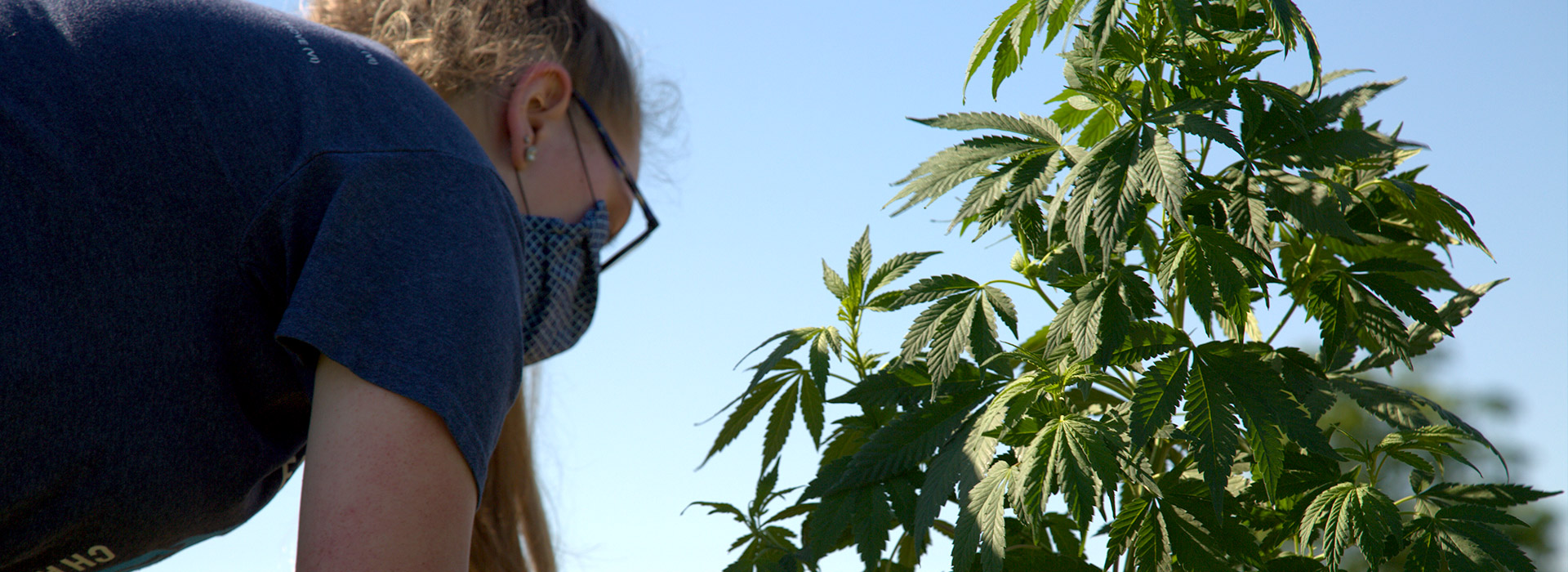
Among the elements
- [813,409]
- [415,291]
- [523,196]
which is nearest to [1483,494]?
[813,409]

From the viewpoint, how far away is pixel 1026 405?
4.09 feet

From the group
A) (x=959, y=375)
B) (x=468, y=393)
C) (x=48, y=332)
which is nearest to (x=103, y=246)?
(x=48, y=332)

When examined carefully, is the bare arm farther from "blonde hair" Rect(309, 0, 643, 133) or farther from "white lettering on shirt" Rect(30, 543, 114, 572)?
"blonde hair" Rect(309, 0, 643, 133)

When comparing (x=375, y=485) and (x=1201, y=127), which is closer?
(x=375, y=485)

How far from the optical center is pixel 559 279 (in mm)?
1695

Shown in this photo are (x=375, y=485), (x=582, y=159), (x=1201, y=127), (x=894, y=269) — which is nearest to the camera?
(x=375, y=485)

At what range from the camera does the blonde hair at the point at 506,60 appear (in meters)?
1.67

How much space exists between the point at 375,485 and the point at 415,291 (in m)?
0.16

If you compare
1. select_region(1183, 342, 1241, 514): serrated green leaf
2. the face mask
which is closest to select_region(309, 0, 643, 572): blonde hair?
the face mask

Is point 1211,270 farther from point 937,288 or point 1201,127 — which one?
point 937,288

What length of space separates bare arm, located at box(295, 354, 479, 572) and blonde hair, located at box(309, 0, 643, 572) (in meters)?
0.59

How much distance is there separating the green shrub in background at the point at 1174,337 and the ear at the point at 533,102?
1.92 feet

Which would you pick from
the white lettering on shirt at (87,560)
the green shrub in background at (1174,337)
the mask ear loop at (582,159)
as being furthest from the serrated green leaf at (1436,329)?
the white lettering on shirt at (87,560)

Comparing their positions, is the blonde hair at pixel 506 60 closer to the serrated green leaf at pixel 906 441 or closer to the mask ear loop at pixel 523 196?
the mask ear loop at pixel 523 196
